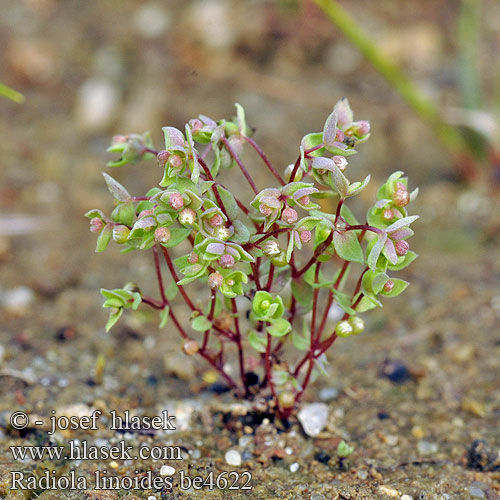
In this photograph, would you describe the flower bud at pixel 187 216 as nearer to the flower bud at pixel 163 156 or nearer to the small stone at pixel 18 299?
the flower bud at pixel 163 156

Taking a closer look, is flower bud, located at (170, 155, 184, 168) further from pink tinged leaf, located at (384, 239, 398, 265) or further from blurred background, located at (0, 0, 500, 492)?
blurred background, located at (0, 0, 500, 492)

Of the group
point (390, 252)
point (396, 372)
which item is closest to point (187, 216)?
point (390, 252)

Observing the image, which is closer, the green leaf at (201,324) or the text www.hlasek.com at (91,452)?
the green leaf at (201,324)

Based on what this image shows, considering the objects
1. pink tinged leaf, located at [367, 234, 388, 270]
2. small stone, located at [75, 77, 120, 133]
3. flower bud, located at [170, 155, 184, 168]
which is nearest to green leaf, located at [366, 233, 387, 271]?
pink tinged leaf, located at [367, 234, 388, 270]

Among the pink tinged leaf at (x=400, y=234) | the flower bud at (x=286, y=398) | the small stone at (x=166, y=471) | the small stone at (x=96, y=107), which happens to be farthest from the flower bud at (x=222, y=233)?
the small stone at (x=96, y=107)

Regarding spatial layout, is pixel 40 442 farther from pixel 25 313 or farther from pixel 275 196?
pixel 275 196

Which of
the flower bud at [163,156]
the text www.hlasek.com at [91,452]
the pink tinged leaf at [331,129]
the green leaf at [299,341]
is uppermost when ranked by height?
the pink tinged leaf at [331,129]
